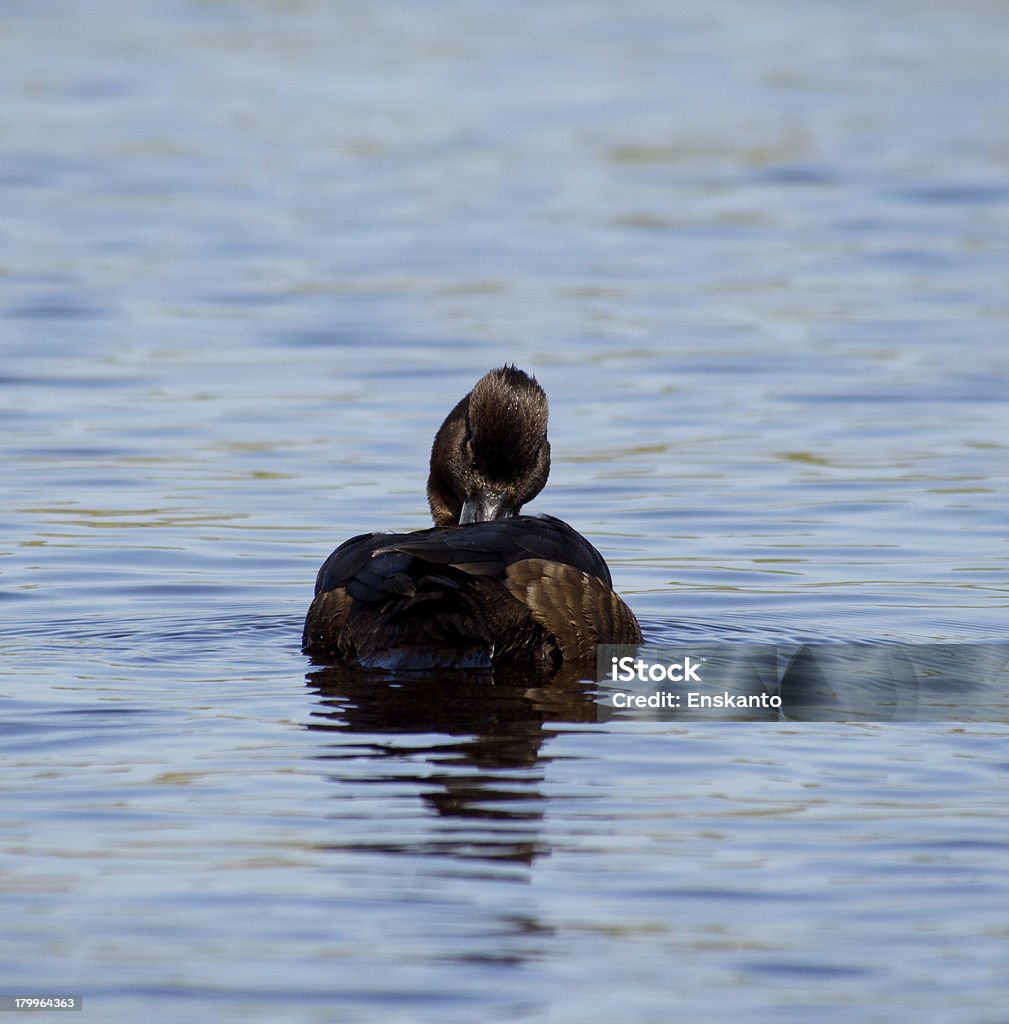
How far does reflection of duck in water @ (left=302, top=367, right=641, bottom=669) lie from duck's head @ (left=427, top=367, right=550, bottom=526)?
2.11ft

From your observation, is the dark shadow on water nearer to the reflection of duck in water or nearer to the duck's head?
the reflection of duck in water

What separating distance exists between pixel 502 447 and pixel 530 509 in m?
2.63

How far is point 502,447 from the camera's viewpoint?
28.5 feet

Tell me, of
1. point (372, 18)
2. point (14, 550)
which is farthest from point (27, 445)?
point (372, 18)

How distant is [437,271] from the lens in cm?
1755

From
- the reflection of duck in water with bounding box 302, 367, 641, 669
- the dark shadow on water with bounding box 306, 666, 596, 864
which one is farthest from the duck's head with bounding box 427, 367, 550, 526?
the dark shadow on water with bounding box 306, 666, 596, 864

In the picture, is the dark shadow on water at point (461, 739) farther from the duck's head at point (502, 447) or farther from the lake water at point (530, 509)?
the duck's head at point (502, 447)

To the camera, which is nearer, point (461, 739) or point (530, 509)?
point (461, 739)

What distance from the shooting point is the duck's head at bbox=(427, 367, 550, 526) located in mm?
8695

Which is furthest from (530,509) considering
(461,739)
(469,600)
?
(461,739)

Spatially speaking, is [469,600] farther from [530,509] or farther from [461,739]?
[530,509]

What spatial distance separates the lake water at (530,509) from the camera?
491 centimetres

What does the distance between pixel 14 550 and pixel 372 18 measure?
23.2m

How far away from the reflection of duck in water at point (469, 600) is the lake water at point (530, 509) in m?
0.17
